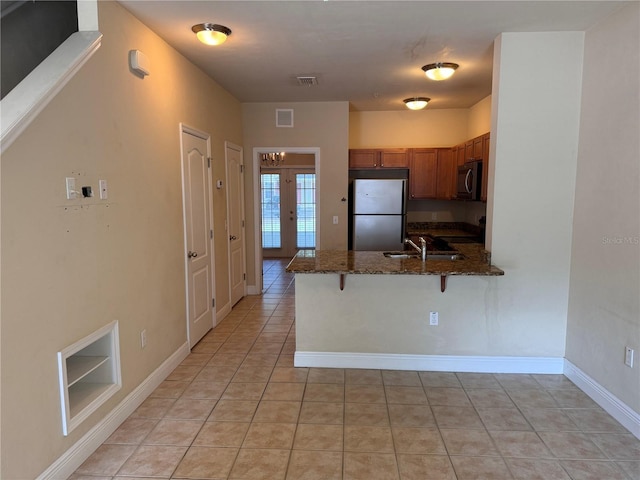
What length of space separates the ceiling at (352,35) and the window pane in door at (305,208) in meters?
4.09

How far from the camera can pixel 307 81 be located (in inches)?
170

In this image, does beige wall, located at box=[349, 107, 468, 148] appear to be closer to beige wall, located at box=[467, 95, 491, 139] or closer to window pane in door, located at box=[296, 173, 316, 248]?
beige wall, located at box=[467, 95, 491, 139]

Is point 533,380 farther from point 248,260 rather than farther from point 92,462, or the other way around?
point 248,260

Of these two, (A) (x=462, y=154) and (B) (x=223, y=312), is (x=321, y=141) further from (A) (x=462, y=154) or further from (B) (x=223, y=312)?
(B) (x=223, y=312)

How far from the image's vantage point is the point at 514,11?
2.64m

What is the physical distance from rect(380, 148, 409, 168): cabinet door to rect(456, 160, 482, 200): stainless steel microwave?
32.9 inches

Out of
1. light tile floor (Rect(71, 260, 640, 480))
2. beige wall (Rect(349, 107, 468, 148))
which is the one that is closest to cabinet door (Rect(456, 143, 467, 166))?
beige wall (Rect(349, 107, 468, 148))

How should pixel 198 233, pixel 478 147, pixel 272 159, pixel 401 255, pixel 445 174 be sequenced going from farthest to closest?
pixel 272 159, pixel 445 174, pixel 478 147, pixel 198 233, pixel 401 255

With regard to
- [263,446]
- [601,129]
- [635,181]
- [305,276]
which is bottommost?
[263,446]

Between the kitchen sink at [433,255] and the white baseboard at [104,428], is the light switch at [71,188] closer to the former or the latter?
the white baseboard at [104,428]

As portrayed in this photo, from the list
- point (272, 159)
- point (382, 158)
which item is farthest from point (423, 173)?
point (272, 159)

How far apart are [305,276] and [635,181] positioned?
2346mm

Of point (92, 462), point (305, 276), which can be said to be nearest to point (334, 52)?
point (305, 276)

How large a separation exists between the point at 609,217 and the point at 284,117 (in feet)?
13.1
